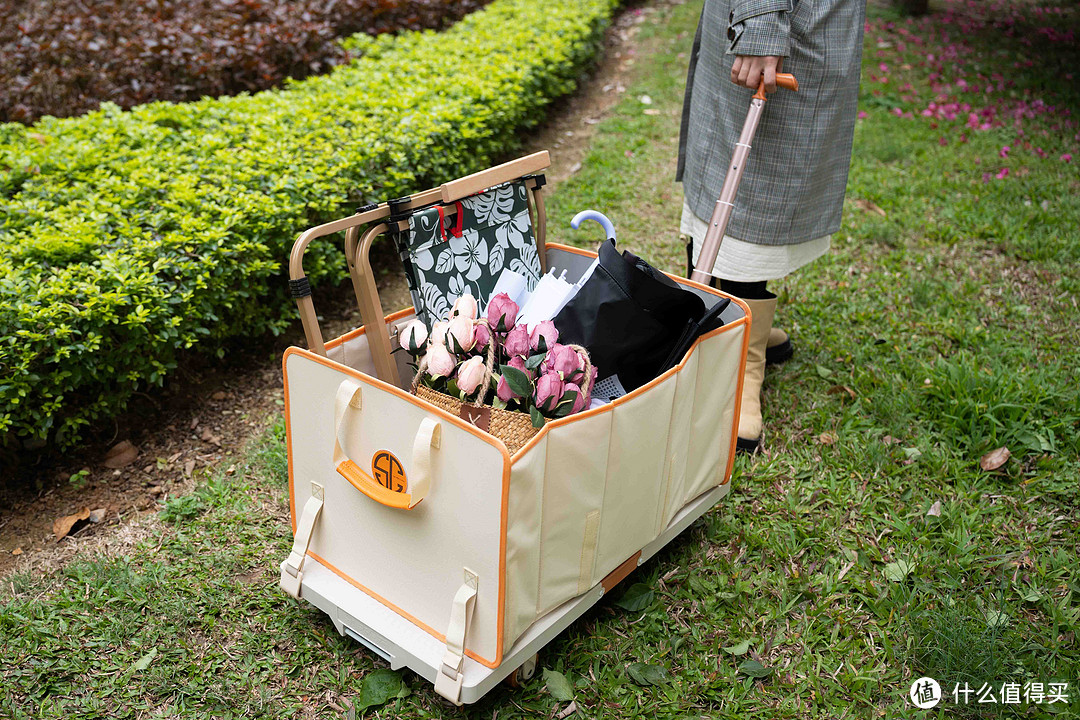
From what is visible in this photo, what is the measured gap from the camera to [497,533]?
1.58 m

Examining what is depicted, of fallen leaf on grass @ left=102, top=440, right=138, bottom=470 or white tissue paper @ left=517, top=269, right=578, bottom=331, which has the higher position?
white tissue paper @ left=517, top=269, right=578, bottom=331

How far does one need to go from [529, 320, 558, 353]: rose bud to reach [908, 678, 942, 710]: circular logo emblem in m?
1.23

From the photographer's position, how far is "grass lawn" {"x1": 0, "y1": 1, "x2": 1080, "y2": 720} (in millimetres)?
1933

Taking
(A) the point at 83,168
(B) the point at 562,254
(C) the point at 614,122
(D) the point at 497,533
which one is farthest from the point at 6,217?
(C) the point at 614,122

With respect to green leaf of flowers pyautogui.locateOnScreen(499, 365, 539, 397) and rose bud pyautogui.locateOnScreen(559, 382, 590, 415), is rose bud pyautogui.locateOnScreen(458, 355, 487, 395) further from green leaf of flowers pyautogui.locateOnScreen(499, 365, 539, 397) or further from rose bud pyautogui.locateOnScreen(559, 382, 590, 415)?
rose bud pyautogui.locateOnScreen(559, 382, 590, 415)

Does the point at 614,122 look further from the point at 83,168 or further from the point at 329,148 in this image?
the point at 83,168

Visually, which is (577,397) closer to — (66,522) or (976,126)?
(66,522)

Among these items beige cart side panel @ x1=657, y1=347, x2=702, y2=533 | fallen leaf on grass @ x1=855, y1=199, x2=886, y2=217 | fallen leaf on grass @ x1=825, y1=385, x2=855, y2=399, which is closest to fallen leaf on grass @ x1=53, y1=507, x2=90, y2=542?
beige cart side panel @ x1=657, y1=347, x2=702, y2=533

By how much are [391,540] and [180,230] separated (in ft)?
5.34

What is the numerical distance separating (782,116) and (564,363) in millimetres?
1223

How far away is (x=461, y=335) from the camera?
183 cm

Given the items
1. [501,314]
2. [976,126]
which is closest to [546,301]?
[501,314]

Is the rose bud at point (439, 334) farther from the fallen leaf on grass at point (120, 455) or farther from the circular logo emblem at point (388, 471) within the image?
the fallen leaf on grass at point (120, 455)

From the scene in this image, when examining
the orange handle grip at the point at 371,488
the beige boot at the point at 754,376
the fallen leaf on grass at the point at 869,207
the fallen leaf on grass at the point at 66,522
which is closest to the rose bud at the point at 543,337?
the orange handle grip at the point at 371,488
